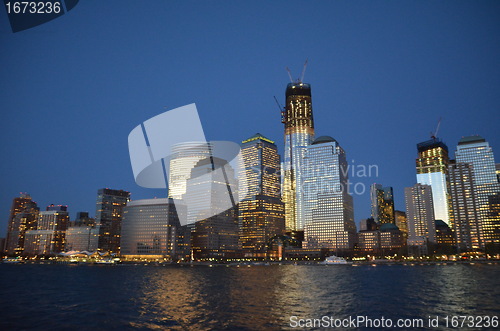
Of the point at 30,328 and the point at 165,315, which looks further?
the point at 165,315

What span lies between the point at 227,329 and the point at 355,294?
31.3 meters

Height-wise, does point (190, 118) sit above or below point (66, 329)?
above

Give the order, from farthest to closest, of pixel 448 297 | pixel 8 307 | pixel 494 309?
1. pixel 448 297
2. pixel 8 307
3. pixel 494 309

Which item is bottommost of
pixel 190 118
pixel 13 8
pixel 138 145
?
pixel 138 145

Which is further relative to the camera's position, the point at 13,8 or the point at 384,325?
the point at 384,325

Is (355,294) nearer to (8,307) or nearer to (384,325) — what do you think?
(384,325)

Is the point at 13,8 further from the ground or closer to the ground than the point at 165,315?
further from the ground

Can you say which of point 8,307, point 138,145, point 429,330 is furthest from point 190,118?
point 8,307

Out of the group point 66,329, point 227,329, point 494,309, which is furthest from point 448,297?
point 66,329

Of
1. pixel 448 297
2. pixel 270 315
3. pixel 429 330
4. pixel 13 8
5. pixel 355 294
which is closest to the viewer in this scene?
pixel 13 8

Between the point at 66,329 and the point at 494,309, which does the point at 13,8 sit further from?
the point at 494,309

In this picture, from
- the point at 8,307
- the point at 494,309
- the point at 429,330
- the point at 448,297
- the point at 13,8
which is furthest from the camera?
the point at 448,297

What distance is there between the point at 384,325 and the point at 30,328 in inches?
1211

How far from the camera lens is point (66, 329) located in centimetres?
3281
